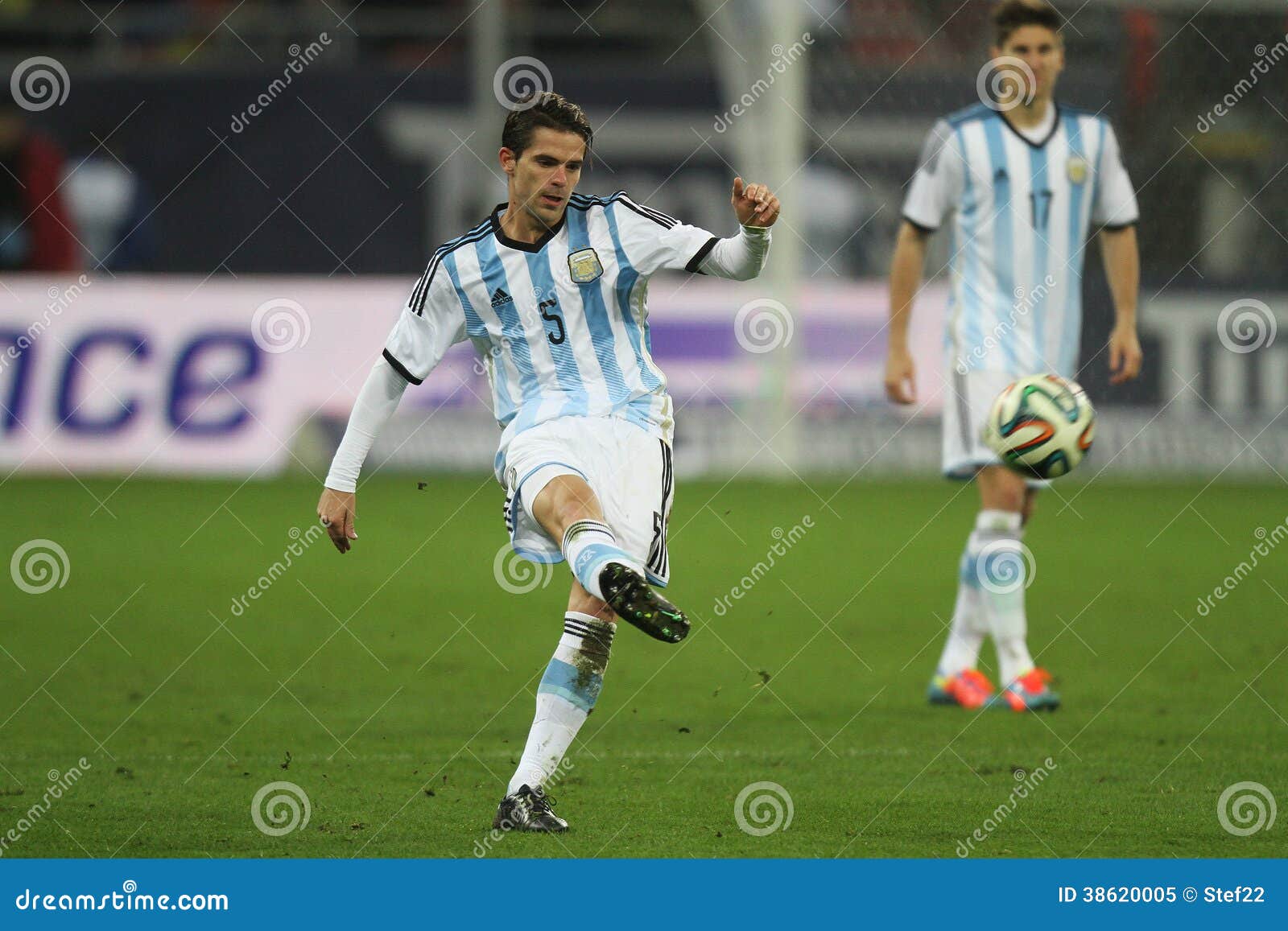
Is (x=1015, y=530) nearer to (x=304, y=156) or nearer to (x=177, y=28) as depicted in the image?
(x=304, y=156)

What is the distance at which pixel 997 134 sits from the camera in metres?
7.43

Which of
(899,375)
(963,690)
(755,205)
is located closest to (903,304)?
(899,375)

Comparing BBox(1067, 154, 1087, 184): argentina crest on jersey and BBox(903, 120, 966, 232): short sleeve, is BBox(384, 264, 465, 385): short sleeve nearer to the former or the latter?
BBox(903, 120, 966, 232): short sleeve

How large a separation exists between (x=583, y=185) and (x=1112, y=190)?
47.6ft

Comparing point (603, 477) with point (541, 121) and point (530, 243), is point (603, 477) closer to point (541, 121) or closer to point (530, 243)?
point (530, 243)

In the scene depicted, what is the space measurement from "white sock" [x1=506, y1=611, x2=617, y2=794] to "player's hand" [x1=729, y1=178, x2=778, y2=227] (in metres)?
1.13

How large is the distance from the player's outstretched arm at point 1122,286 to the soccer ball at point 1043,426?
2.34ft

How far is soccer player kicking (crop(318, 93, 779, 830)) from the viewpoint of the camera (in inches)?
202

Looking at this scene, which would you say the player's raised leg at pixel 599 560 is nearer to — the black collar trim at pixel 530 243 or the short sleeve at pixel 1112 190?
the black collar trim at pixel 530 243

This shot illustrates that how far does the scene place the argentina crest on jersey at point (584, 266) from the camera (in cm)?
535


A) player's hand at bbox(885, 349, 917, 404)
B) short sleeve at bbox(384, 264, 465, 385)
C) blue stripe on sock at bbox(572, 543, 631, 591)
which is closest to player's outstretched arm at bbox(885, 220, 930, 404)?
player's hand at bbox(885, 349, 917, 404)

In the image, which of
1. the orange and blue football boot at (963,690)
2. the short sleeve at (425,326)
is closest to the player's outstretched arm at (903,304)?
the orange and blue football boot at (963,690)

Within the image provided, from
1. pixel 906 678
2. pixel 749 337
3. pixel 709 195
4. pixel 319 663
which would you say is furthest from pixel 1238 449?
pixel 319 663

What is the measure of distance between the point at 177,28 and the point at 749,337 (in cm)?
1049
